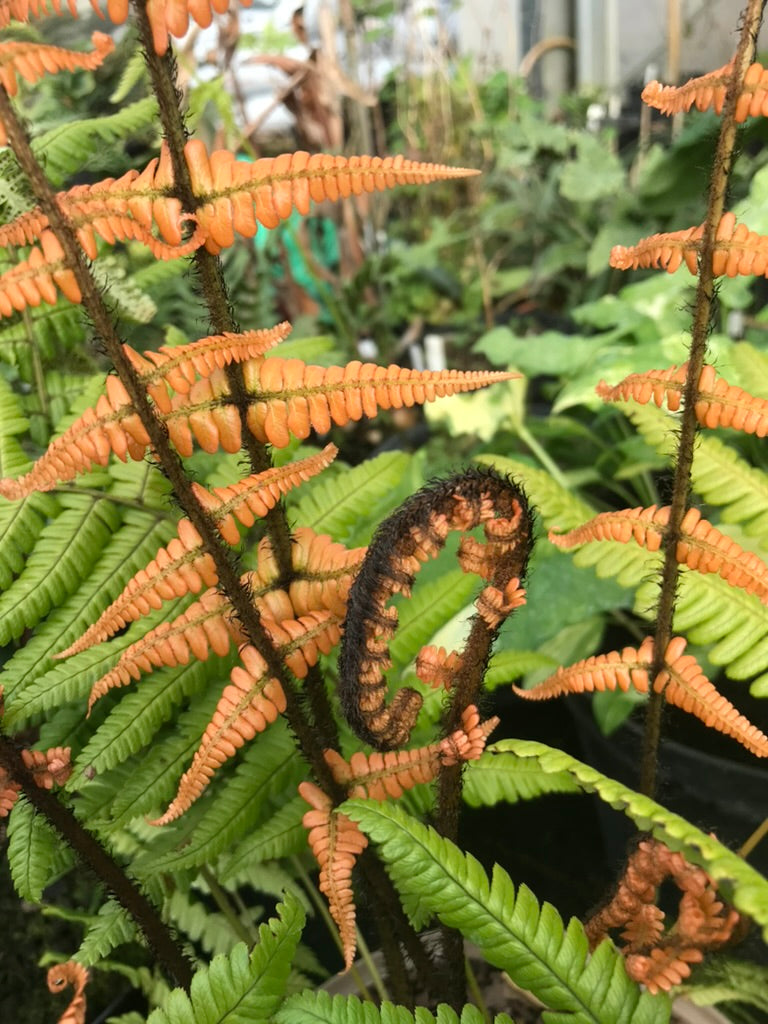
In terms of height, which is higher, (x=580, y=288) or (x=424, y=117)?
(x=424, y=117)

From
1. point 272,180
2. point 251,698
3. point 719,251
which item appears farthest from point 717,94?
point 251,698

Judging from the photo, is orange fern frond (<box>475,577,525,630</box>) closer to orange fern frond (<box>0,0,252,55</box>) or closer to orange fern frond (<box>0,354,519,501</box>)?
orange fern frond (<box>0,354,519,501</box>)

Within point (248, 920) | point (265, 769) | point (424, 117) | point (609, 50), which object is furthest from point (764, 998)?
point (609, 50)

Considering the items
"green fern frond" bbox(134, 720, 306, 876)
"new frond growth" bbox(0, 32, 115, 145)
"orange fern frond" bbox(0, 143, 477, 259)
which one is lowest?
"green fern frond" bbox(134, 720, 306, 876)

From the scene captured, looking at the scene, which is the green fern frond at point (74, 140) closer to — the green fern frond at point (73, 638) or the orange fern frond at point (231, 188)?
the green fern frond at point (73, 638)

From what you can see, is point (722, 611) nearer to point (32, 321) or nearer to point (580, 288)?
point (32, 321)

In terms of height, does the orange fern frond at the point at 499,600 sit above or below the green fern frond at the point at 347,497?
above

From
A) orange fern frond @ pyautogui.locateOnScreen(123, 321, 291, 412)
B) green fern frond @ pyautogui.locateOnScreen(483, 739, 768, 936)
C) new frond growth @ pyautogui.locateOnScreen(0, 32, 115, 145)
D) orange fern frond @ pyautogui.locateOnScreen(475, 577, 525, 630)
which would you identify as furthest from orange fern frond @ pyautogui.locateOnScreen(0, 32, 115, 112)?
green fern frond @ pyautogui.locateOnScreen(483, 739, 768, 936)

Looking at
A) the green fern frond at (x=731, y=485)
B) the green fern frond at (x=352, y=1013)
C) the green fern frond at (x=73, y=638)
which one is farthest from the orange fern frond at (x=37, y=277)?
the green fern frond at (x=731, y=485)
